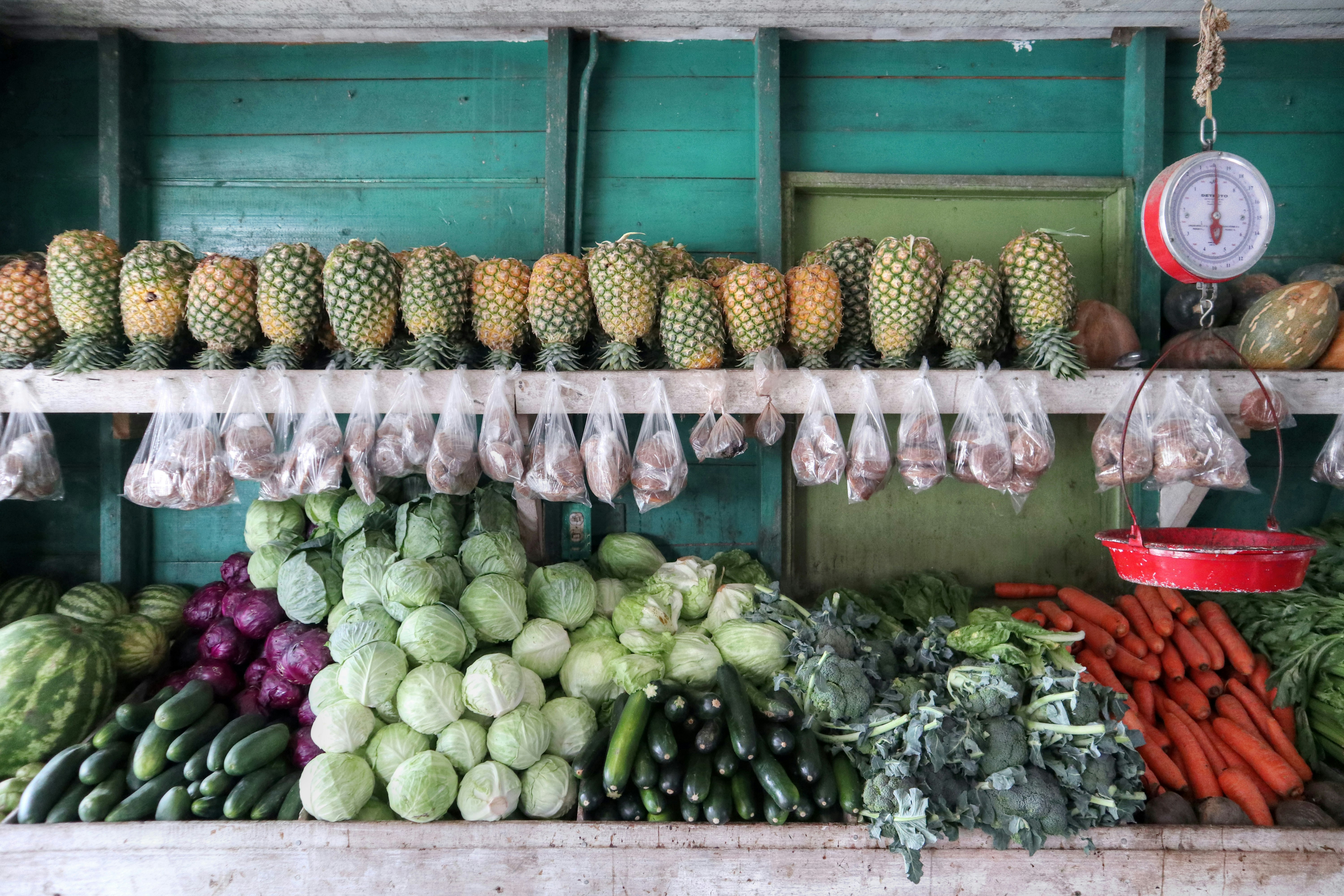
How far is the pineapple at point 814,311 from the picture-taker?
2.19 m

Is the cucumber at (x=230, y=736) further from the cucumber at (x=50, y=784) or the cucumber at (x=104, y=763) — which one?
the cucumber at (x=50, y=784)

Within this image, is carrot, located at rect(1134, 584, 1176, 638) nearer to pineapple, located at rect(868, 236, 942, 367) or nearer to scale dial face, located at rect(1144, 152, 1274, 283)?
scale dial face, located at rect(1144, 152, 1274, 283)

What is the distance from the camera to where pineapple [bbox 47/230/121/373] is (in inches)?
84.3

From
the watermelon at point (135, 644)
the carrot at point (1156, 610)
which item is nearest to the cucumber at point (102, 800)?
the watermelon at point (135, 644)

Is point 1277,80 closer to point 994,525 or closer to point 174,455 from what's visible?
point 994,525

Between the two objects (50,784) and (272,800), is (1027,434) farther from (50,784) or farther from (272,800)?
(50,784)

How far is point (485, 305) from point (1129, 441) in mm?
2038

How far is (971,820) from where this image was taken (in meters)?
1.89

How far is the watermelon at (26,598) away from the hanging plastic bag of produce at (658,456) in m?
2.26

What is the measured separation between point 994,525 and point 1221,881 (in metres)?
1.33

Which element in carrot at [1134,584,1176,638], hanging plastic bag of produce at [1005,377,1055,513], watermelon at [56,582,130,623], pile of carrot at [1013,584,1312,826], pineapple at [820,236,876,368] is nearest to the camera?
hanging plastic bag of produce at [1005,377,1055,513]

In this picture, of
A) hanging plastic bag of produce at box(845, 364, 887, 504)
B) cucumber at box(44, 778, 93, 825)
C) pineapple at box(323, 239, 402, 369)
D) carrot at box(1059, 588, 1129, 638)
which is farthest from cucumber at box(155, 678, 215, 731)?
carrot at box(1059, 588, 1129, 638)

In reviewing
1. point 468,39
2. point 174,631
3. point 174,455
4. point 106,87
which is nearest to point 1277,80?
point 468,39

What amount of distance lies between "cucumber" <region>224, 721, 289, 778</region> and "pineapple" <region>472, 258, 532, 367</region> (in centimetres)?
128
